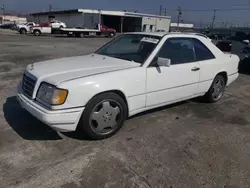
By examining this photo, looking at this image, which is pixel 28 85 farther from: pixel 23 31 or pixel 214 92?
pixel 23 31

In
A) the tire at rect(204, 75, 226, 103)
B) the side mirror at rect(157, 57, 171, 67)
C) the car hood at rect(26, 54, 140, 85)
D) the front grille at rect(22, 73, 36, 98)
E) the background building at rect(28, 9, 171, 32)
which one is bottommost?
the tire at rect(204, 75, 226, 103)

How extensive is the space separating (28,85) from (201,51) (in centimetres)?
312

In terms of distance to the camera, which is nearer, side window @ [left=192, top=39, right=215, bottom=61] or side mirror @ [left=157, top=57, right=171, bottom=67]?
side mirror @ [left=157, top=57, right=171, bottom=67]

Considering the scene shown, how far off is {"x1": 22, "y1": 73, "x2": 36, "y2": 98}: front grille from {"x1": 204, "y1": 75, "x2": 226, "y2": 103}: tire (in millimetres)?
3416

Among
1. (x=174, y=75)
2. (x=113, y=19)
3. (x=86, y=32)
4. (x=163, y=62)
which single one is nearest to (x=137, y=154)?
(x=163, y=62)

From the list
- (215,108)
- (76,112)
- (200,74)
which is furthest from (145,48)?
(215,108)

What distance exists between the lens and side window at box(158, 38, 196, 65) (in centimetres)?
389

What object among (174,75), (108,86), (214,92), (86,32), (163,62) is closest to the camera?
(108,86)

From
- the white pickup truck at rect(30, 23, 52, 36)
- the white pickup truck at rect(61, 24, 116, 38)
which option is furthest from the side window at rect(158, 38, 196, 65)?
the white pickup truck at rect(30, 23, 52, 36)

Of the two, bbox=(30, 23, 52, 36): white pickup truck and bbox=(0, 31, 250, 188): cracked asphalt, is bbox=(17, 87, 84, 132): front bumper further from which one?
bbox=(30, 23, 52, 36): white pickup truck

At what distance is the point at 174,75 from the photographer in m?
3.90

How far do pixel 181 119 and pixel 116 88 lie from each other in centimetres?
158

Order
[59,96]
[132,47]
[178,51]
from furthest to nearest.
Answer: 1. [132,47]
2. [178,51]
3. [59,96]

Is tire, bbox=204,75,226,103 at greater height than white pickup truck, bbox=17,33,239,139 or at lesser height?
lesser
